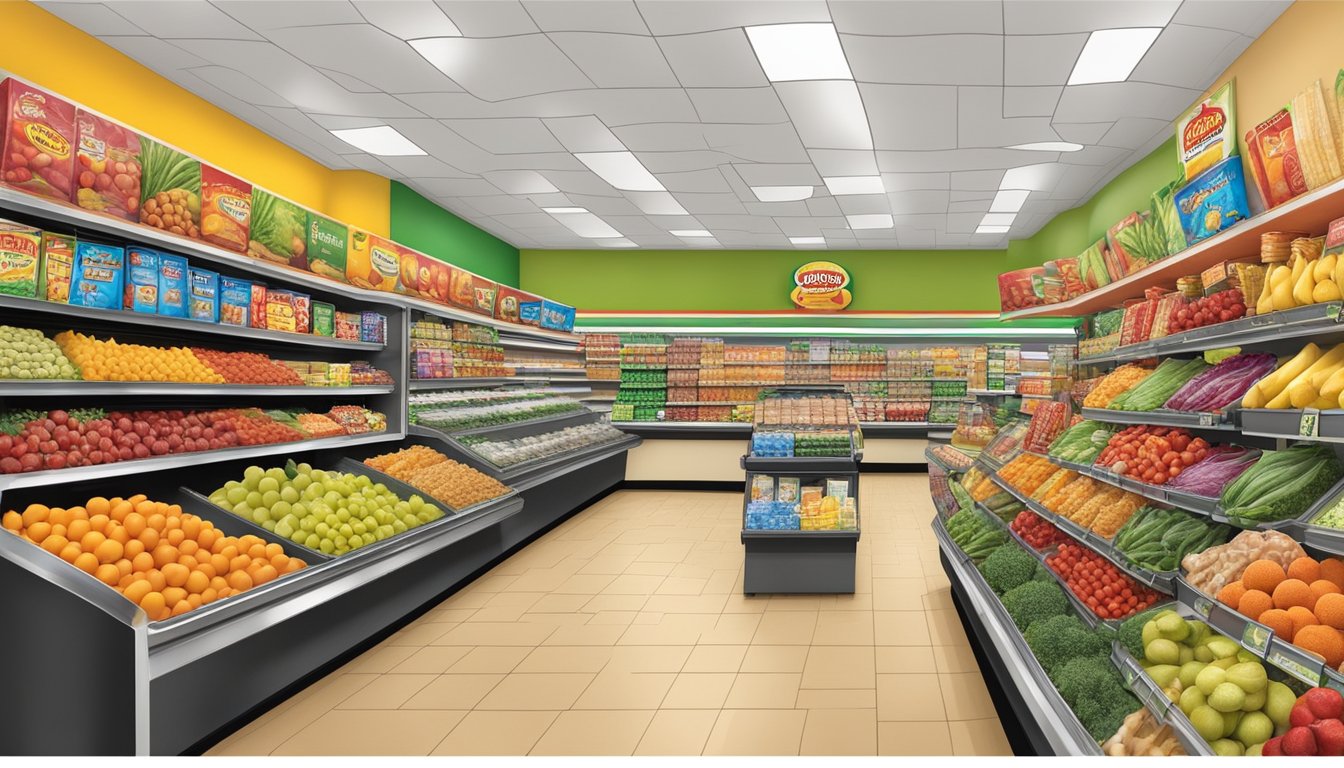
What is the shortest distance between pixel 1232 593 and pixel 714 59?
4595 millimetres

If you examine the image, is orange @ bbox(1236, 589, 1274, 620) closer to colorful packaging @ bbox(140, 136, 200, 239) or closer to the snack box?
the snack box

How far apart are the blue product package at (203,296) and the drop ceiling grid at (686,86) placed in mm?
1922

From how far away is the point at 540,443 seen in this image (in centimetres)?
796

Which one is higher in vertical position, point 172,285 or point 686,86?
point 686,86

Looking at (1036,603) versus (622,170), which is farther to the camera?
(622,170)

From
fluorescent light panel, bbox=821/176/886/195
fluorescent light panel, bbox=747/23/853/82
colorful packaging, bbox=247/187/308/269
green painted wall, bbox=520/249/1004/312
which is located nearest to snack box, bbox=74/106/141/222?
colorful packaging, bbox=247/187/308/269

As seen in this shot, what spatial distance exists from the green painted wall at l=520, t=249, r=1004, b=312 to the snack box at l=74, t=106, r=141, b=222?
966 cm

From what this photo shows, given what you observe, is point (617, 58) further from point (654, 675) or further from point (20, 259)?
point (654, 675)

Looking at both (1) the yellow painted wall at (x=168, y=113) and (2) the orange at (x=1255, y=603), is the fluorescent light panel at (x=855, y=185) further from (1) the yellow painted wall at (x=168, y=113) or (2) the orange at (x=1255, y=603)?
(2) the orange at (x=1255, y=603)

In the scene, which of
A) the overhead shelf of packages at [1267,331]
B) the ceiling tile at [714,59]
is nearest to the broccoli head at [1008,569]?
the overhead shelf of packages at [1267,331]

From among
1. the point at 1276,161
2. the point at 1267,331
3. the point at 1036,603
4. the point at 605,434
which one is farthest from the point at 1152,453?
the point at 605,434

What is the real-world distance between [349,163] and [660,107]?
3.87m

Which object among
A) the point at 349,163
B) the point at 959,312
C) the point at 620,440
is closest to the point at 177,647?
the point at 349,163

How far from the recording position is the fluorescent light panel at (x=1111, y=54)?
511 cm
